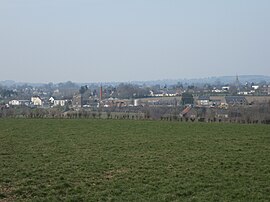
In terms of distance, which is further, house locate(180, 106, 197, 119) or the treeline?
house locate(180, 106, 197, 119)

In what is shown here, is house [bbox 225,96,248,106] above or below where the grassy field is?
above

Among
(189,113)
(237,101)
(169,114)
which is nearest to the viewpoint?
(189,113)

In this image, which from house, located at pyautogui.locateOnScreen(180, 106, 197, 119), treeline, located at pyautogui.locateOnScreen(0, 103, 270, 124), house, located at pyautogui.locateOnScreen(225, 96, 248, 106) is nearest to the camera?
treeline, located at pyautogui.locateOnScreen(0, 103, 270, 124)

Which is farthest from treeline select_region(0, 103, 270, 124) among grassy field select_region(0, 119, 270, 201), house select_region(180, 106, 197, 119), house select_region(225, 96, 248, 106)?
grassy field select_region(0, 119, 270, 201)

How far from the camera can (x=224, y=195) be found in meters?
9.04

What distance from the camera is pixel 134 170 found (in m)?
12.2

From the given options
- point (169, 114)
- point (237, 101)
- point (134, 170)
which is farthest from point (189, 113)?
point (134, 170)

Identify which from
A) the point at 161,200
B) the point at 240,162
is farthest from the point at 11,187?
the point at 240,162

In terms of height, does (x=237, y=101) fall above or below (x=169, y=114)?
above

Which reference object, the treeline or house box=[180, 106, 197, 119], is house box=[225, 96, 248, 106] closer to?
the treeline

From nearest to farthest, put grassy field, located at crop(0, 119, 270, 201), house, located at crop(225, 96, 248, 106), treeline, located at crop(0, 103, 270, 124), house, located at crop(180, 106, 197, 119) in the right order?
grassy field, located at crop(0, 119, 270, 201) → treeline, located at crop(0, 103, 270, 124) → house, located at crop(180, 106, 197, 119) → house, located at crop(225, 96, 248, 106)

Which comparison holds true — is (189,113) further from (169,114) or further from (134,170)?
(134,170)

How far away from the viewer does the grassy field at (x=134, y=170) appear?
9.16 m

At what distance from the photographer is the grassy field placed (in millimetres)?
9156
